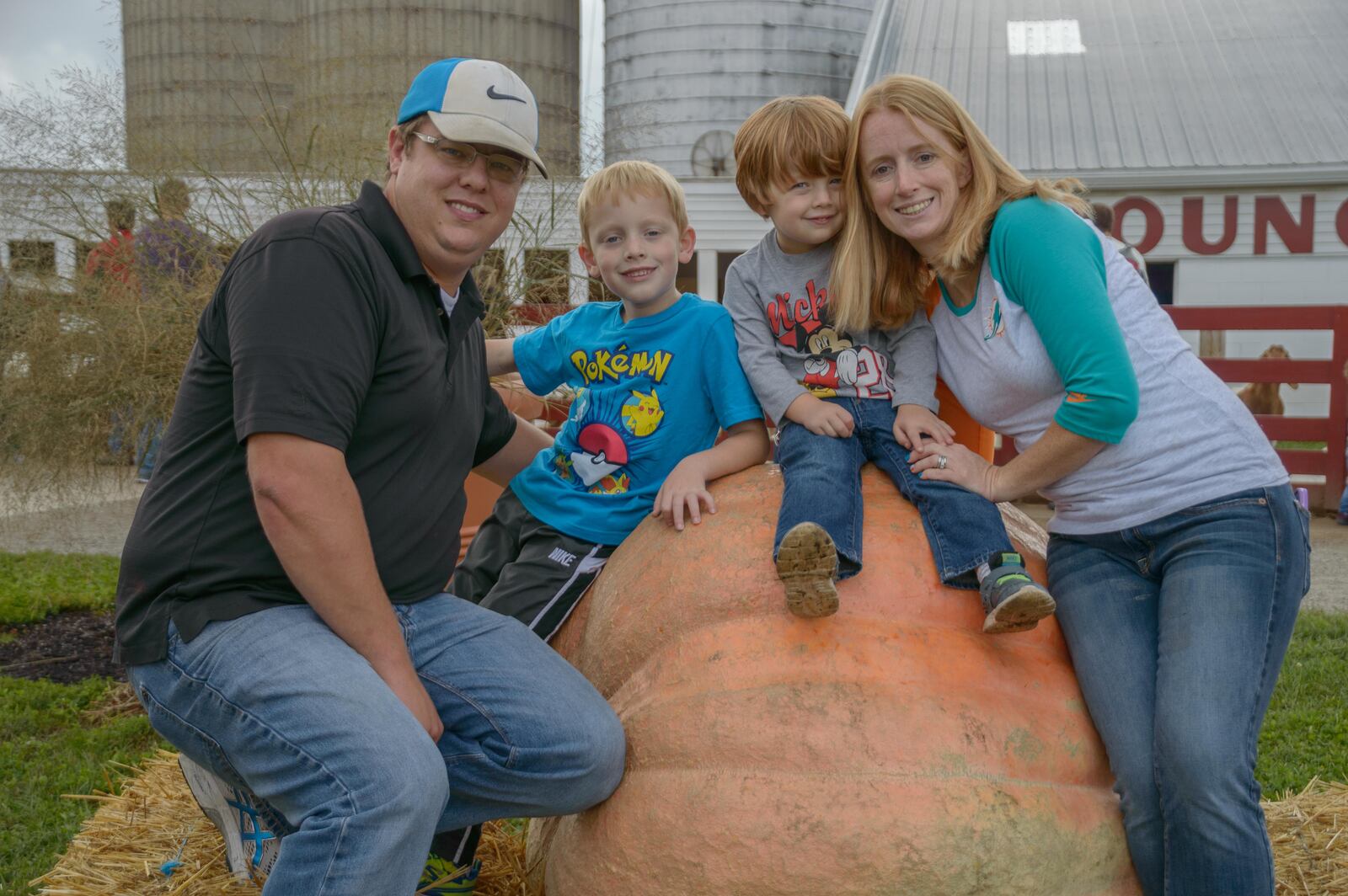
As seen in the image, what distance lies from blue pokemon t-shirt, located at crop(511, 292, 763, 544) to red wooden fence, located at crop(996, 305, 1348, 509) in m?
8.93

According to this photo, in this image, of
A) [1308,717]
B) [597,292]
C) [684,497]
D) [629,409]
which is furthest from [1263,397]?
[684,497]

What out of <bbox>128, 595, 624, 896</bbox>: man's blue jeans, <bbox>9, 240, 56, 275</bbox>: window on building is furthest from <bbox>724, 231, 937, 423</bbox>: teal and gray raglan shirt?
<bbox>9, 240, 56, 275</bbox>: window on building

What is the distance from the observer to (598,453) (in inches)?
126

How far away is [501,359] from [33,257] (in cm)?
462

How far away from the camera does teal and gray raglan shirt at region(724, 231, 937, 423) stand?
2.98 m

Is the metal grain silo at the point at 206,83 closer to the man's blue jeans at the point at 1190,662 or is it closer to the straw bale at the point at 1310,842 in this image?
the man's blue jeans at the point at 1190,662

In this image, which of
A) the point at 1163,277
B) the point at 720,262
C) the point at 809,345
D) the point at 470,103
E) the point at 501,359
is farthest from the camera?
the point at 720,262

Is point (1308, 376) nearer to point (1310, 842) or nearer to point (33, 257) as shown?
point (1310, 842)

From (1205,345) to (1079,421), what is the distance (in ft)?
46.2

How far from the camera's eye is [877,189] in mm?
2842

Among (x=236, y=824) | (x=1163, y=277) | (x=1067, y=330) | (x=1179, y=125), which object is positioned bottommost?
(x=236, y=824)

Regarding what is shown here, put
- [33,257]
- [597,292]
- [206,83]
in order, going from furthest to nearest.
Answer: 1. [206,83]
2. [597,292]
3. [33,257]

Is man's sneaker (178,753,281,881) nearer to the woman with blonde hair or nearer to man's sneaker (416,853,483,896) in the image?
man's sneaker (416,853,483,896)

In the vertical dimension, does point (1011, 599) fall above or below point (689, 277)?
below
